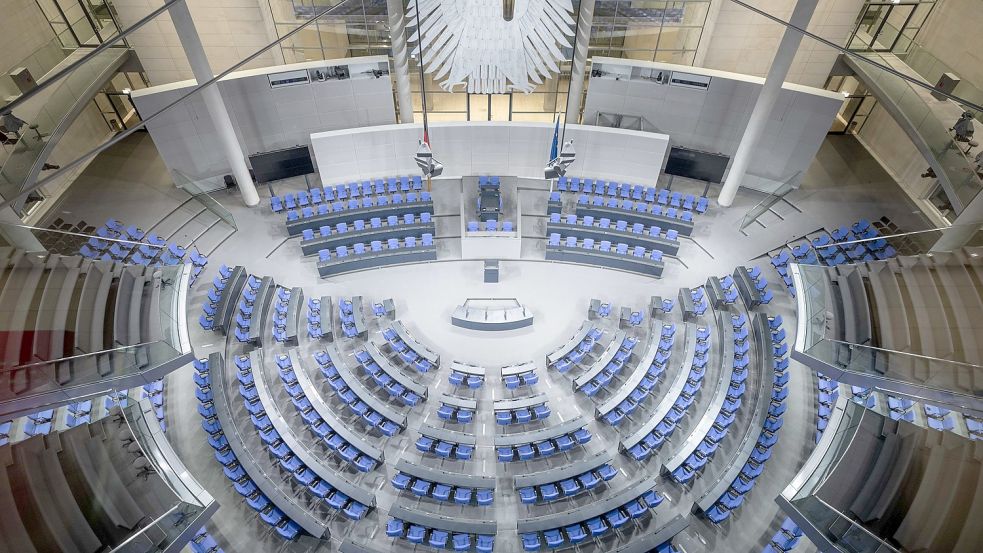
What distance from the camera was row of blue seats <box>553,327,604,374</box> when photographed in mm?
14305

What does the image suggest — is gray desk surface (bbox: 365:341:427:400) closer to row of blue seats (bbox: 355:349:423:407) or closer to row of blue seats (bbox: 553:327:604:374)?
row of blue seats (bbox: 355:349:423:407)

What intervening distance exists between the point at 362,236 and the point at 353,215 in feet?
3.48

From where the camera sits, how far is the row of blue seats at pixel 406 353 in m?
14.2

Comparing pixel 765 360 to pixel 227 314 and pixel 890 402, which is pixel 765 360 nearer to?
pixel 890 402

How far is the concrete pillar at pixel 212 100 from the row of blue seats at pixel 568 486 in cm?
1239

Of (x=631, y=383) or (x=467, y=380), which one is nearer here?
(x=631, y=383)

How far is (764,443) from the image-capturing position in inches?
483

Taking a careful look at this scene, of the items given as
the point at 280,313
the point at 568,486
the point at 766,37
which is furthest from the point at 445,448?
the point at 766,37

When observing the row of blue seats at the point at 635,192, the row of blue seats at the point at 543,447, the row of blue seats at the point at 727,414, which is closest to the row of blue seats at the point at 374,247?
the row of blue seats at the point at 635,192

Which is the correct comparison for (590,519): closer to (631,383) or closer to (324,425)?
(631,383)

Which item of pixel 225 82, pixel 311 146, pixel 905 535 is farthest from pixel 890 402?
pixel 225 82

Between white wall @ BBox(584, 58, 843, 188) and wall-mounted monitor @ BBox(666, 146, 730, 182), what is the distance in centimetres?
66

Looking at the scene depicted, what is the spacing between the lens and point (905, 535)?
9211 millimetres

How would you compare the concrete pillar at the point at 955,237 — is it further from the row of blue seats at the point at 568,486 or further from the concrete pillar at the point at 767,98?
the row of blue seats at the point at 568,486
